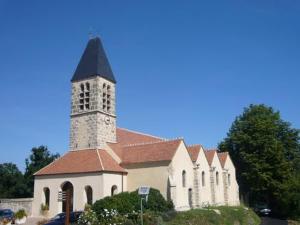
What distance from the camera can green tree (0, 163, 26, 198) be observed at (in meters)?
51.2

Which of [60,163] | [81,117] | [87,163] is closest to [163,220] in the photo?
[87,163]

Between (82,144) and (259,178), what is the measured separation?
71.8 ft

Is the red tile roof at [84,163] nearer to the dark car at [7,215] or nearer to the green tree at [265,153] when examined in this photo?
the dark car at [7,215]

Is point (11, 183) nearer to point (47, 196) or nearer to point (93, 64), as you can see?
point (47, 196)

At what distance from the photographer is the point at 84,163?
35.6 meters

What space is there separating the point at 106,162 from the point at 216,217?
37.2ft

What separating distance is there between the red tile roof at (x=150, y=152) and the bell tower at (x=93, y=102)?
3.01m

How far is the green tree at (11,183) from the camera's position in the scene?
5125cm

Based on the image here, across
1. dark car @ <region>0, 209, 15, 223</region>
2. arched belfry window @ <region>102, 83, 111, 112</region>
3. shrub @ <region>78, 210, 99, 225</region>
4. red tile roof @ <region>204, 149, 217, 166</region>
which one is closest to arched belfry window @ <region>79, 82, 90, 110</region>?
arched belfry window @ <region>102, 83, 111, 112</region>

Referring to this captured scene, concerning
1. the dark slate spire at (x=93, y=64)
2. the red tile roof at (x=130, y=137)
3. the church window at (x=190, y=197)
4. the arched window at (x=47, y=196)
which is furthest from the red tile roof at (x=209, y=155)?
the arched window at (x=47, y=196)

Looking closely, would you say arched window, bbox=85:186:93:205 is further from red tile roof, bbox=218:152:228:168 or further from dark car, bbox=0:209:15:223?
red tile roof, bbox=218:152:228:168

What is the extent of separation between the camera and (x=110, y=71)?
4256 cm

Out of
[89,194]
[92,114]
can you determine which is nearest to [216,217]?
[89,194]

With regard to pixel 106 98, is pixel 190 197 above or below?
below
